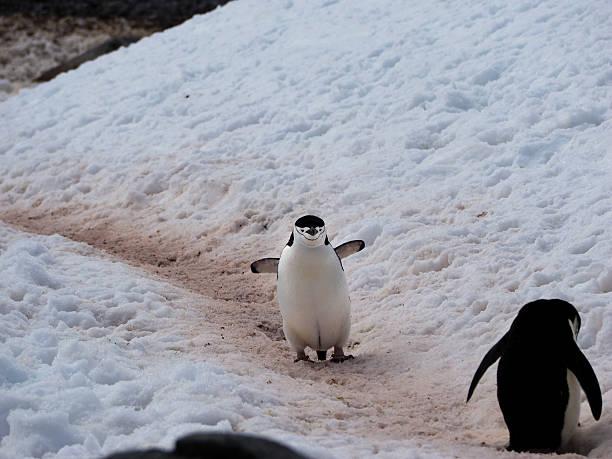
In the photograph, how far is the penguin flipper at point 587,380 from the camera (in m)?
4.66

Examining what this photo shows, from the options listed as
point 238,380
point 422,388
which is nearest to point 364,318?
point 422,388

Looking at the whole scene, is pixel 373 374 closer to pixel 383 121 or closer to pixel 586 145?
pixel 586 145

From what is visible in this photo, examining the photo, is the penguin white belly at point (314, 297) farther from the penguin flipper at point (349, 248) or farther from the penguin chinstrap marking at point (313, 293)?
the penguin flipper at point (349, 248)

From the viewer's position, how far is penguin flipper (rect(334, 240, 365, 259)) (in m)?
6.89

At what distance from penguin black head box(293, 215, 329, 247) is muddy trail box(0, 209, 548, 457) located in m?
0.90

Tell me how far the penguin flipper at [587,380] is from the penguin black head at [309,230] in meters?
2.20

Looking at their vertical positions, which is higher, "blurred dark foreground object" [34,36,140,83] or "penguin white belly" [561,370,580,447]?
"penguin white belly" [561,370,580,447]

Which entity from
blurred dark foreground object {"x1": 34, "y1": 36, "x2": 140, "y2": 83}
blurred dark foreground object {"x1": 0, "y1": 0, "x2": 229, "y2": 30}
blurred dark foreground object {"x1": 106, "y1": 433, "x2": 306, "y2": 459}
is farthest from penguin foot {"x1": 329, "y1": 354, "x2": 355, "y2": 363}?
blurred dark foreground object {"x1": 0, "y1": 0, "x2": 229, "y2": 30}

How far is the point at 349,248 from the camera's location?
22.9 ft

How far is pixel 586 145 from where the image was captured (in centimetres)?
862

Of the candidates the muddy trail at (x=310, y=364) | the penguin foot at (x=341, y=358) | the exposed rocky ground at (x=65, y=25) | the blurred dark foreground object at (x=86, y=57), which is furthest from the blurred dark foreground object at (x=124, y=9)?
the penguin foot at (x=341, y=358)

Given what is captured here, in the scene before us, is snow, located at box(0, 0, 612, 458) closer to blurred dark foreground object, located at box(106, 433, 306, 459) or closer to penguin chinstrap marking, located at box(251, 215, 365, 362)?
penguin chinstrap marking, located at box(251, 215, 365, 362)

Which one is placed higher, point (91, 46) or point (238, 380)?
point (238, 380)

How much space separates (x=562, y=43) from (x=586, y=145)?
8.54 ft
